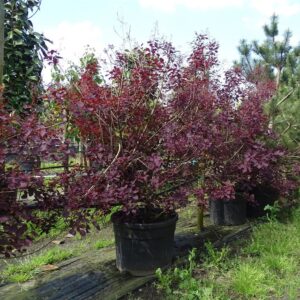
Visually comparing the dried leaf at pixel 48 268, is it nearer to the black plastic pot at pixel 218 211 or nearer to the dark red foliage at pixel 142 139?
the dark red foliage at pixel 142 139

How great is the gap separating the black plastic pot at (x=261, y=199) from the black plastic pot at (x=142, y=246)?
2097 millimetres

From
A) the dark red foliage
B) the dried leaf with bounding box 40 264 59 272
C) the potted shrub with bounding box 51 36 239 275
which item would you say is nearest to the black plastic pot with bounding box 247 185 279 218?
the dark red foliage

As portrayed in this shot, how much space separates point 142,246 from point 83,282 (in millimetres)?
547

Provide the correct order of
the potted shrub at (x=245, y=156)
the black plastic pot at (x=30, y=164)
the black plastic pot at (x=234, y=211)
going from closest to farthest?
the black plastic pot at (x=30, y=164)
the potted shrub at (x=245, y=156)
the black plastic pot at (x=234, y=211)

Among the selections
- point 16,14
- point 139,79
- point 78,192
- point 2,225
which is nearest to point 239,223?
point 139,79

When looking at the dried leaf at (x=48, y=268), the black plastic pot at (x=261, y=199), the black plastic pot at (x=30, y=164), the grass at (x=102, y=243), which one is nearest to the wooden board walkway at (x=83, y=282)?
the dried leaf at (x=48, y=268)

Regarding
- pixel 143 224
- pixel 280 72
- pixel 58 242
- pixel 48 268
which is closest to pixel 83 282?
pixel 48 268

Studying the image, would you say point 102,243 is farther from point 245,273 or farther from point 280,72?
point 280,72

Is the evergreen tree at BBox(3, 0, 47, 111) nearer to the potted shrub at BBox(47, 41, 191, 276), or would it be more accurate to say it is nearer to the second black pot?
the potted shrub at BBox(47, 41, 191, 276)

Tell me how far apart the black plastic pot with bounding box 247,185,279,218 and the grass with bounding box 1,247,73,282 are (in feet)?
7.98

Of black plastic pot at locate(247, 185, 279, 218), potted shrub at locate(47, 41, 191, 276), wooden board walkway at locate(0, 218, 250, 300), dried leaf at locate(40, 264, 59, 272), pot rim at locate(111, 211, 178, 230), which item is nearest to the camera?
wooden board walkway at locate(0, 218, 250, 300)

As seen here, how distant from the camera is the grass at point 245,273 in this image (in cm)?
272

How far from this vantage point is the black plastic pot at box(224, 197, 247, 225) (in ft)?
15.4

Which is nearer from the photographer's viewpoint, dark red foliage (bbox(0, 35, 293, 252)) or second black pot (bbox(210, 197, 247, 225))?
dark red foliage (bbox(0, 35, 293, 252))
